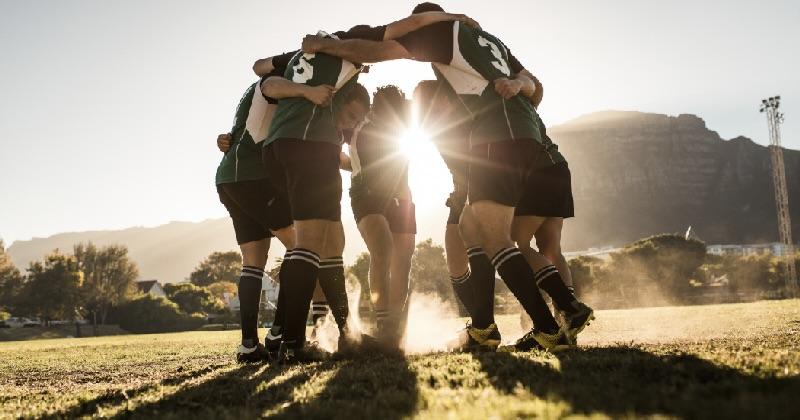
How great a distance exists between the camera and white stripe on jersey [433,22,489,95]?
4.25 meters

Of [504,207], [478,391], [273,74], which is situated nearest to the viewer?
[478,391]

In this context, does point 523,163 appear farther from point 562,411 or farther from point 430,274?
point 430,274

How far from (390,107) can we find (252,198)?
183 centimetres

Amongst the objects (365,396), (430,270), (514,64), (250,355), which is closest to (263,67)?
(514,64)

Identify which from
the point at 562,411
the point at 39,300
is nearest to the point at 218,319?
the point at 39,300

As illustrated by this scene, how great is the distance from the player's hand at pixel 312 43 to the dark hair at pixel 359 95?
3.34ft

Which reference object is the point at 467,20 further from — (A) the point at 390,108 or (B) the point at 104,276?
(B) the point at 104,276

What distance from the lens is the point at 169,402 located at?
264cm

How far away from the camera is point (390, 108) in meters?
5.95

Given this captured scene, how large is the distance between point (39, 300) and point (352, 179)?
64.7 meters

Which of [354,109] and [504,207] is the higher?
[354,109]

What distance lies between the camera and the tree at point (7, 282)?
62062mm

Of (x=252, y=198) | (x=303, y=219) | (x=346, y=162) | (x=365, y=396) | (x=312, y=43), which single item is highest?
(x=312, y=43)

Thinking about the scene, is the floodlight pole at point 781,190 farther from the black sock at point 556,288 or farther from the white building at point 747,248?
the white building at point 747,248
